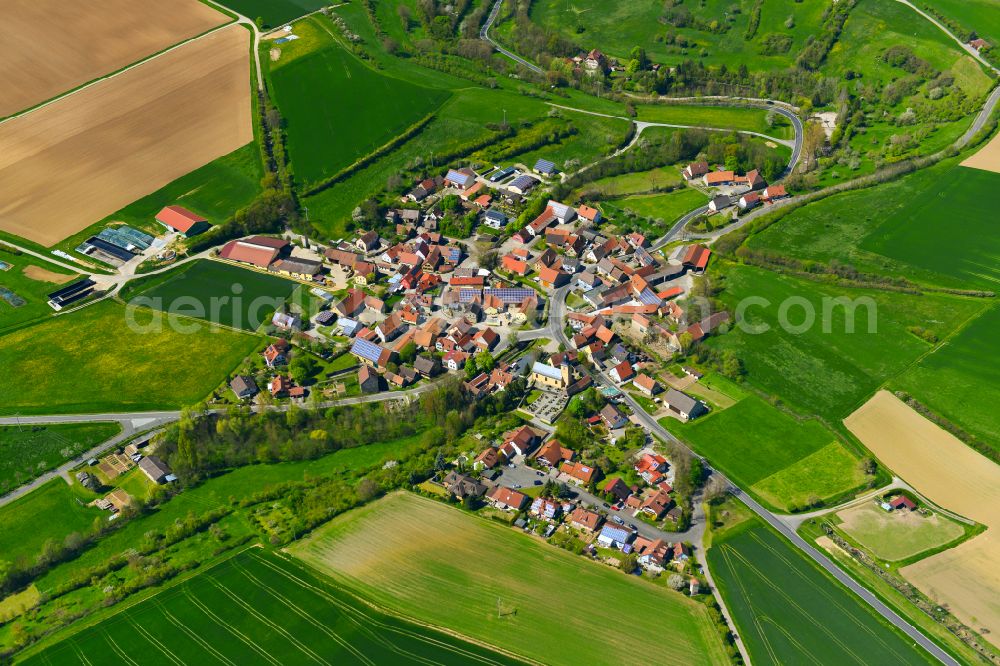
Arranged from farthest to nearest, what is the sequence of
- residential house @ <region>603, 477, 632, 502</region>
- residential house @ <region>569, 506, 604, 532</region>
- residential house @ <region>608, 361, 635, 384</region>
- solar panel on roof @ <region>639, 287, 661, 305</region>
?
solar panel on roof @ <region>639, 287, 661, 305</region>, residential house @ <region>608, 361, 635, 384</region>, residential house @ <region>603, 477, 632, 502</region>, residential house @ <region>569, 506, 604, 532</region>

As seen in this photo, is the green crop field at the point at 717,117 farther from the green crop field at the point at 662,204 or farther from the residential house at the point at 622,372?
the residential house at the point at 622,372

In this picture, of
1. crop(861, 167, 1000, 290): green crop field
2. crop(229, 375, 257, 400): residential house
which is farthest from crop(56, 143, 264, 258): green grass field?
crop(861, 167, 1000, 290): green crop field

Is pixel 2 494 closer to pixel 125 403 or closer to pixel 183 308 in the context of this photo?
pixel 125 403

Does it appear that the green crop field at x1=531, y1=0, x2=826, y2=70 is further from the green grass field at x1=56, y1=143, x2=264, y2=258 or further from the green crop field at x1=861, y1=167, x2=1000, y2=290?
the green grass field at x1=56, y1=143, x2=264, y2=258

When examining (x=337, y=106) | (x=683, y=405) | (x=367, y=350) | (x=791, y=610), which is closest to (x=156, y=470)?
(x=367, y=350)

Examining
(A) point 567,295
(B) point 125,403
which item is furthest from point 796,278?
(B) point 125,403

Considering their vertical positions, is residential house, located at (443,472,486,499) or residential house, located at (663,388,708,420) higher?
residential house, located at (663,388,708,420)

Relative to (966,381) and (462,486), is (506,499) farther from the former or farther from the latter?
(966,381)

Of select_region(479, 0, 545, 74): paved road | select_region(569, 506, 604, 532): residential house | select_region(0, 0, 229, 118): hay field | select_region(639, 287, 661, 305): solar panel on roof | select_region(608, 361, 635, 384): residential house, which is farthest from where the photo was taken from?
select_region(479, 0, 545, 74): paved road
